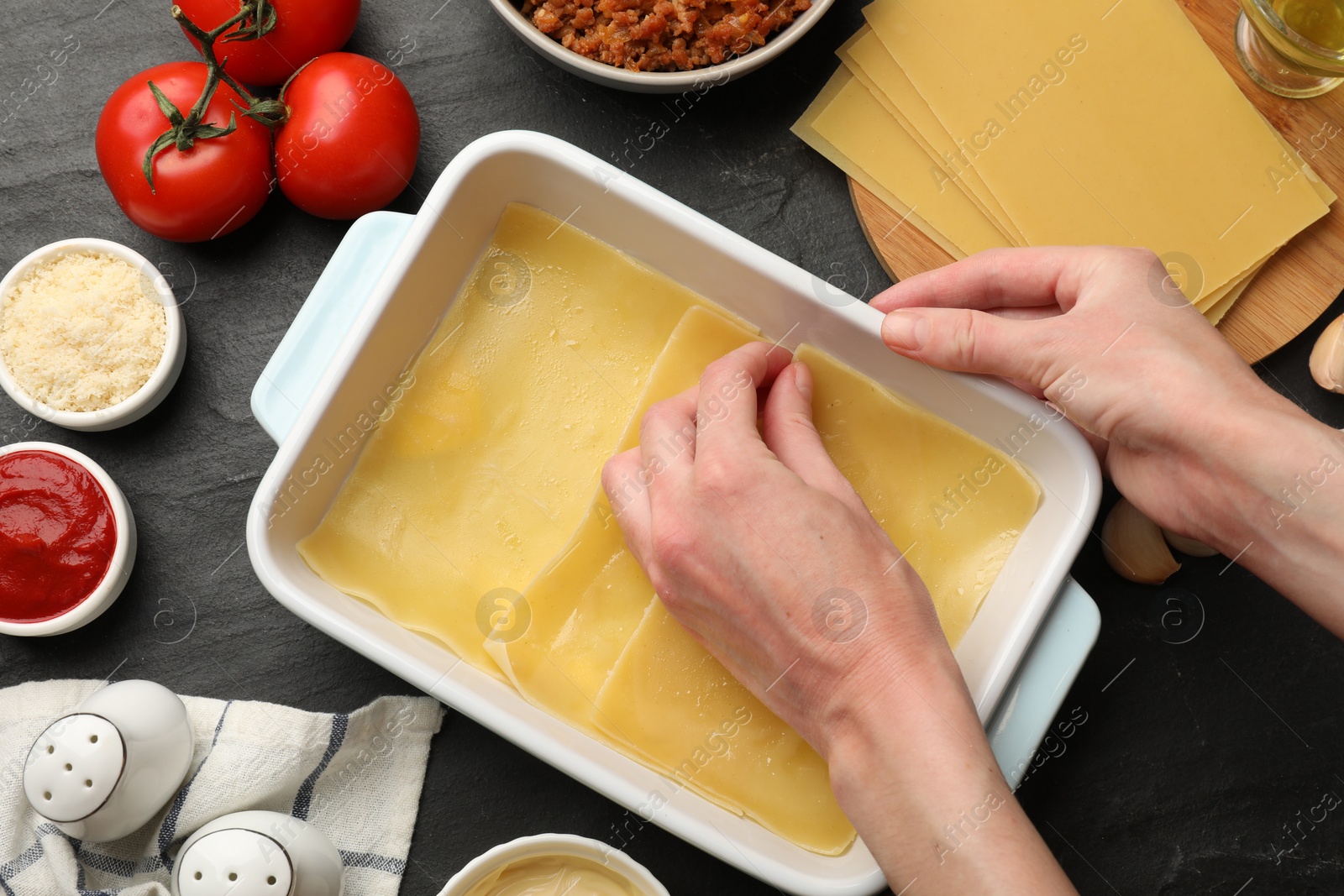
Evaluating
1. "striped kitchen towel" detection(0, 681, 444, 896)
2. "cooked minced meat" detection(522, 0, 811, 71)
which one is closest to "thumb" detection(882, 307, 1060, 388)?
"cooked minced meat" detection(522, 0, 811, 71)

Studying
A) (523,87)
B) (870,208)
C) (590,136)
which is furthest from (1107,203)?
(523,87)

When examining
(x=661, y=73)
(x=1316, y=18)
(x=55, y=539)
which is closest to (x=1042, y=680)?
(x=661, y=73)

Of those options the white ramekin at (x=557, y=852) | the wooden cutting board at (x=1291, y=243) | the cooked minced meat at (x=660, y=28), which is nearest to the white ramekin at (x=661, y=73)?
the cooked minced meat at (x=660, y=28)

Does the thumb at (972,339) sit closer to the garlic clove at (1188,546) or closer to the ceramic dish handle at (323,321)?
the garlic clove at (1188,546)

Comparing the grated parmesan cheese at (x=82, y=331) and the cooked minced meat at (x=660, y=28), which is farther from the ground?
the cooked minced meat at (x=660, y=28)

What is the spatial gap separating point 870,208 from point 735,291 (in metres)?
0.38

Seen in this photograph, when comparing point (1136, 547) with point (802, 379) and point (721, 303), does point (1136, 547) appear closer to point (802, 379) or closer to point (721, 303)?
point (802, 379)

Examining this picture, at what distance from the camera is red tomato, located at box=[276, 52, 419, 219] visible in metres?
1.37

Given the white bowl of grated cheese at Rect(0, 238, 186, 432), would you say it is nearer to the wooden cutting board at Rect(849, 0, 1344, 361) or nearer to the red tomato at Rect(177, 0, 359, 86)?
the red tomato at Rect(177, 0, 359, 86)

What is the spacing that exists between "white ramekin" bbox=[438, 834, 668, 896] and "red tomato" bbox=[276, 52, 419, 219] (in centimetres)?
99

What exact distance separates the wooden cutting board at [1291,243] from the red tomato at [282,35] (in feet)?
3.25

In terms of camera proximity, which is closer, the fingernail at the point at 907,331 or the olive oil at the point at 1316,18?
the fingernail at the point at 907,331

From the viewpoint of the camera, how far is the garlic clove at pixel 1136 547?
1399 millimetres

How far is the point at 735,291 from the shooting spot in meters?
1.20
